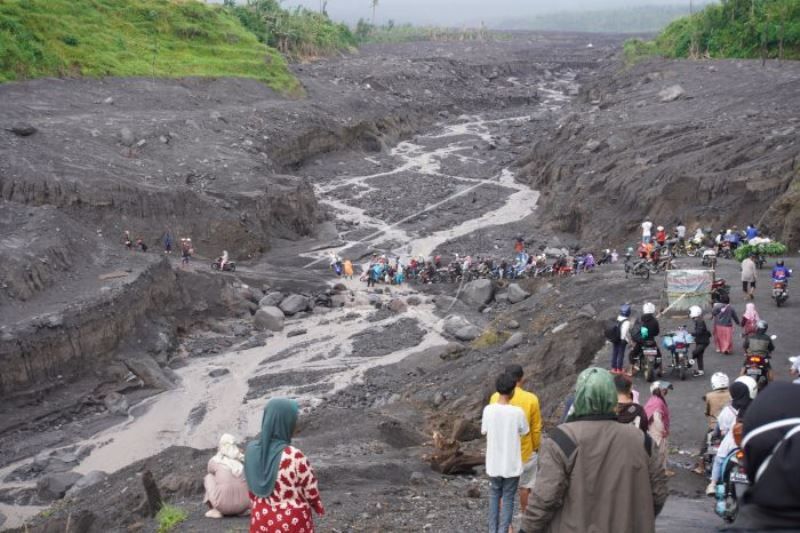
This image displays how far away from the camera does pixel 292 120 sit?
55875mm

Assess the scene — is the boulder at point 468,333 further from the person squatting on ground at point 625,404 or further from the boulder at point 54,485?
the person squatting on ground at point 625,404

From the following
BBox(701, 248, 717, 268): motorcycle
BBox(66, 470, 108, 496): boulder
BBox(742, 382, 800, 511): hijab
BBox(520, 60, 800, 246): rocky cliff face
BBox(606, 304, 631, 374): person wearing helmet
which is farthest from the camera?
BBox(520, 60, 800, 246): rocky cliff face

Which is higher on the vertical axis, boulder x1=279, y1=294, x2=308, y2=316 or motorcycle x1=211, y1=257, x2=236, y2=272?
motorcycle x1=211, y1=257, x2=236, y2=272

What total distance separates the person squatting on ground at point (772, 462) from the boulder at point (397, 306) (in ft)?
93.2

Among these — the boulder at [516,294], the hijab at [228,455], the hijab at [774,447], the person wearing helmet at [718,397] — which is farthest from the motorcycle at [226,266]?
the hijab at [774,447]

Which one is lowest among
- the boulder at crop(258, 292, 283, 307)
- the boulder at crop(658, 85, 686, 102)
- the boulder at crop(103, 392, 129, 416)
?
the boulder at crop(103, 392, 129, 416)

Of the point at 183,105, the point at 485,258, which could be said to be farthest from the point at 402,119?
the point at 485,258

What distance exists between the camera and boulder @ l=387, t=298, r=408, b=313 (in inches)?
1272

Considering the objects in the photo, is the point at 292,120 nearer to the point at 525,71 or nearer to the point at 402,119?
the point at 402,119

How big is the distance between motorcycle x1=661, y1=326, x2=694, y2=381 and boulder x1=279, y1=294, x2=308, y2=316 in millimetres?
18890

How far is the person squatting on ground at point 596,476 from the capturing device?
17.3 ft

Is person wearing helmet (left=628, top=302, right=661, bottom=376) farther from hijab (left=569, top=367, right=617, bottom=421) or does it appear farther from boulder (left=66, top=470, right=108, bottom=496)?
boulder (left=66, top=470, right=108, bottom=496)

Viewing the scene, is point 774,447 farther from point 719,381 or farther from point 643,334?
point 643,334

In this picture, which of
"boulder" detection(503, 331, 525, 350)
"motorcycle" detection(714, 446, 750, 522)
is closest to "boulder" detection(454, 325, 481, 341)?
"boulder" detection(503, 331, 525, 350)
